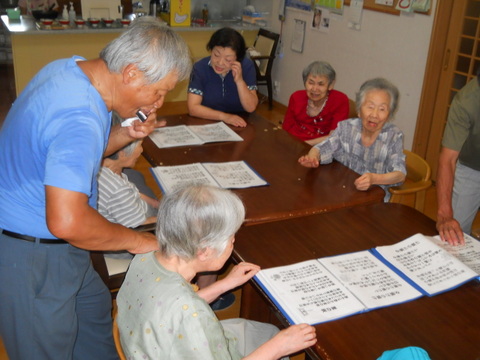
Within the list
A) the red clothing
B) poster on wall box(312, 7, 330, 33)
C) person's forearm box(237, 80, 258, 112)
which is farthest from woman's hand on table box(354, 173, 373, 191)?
poster on wall box(312, 7, 330, 33)

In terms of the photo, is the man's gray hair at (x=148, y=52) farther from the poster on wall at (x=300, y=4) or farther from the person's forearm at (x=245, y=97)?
the poster on wall at (x=300, y=4)

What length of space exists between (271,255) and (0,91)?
19.3 feet

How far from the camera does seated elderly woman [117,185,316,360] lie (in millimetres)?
1280

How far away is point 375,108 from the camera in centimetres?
252

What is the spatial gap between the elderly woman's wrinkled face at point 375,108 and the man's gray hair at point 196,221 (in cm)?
137

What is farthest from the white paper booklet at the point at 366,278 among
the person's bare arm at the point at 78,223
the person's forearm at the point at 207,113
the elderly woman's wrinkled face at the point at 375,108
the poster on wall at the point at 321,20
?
the poster on wall at the point at 321,20

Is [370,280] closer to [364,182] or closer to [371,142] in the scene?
[364,182]

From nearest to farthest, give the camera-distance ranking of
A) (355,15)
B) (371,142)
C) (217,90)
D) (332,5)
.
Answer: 1. (371,142)
2. (217,90)
3. (355,15)
4. (332,5)

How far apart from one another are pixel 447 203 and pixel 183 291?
4.60ft

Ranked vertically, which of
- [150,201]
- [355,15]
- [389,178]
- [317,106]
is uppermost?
[355,15]

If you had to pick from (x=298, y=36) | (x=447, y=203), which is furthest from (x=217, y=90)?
(x=298, y=36)

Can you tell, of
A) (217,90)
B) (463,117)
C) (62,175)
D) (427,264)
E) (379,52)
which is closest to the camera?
(62,175)

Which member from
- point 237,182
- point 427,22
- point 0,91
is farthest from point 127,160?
point 0,91

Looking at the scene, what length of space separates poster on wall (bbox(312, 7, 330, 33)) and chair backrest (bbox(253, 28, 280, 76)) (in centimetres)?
60
